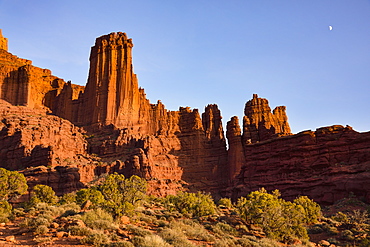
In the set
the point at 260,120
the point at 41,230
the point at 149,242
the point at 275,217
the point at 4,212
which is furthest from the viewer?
the point at 260,120

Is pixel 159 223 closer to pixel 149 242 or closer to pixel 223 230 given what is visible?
pixel 223 230

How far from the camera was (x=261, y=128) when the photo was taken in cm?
9544

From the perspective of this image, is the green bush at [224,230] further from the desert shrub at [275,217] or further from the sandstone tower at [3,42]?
the sandstone tower at [3,42]

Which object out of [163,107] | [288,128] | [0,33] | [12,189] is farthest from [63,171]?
[0,33]

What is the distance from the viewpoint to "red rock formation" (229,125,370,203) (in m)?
59.3

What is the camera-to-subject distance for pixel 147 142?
87.7m

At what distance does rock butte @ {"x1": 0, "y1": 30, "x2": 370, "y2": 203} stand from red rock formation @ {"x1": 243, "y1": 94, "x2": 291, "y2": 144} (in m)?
0.30

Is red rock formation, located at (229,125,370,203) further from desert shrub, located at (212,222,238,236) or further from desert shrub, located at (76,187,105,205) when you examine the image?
desert shrub, located at (76,187,105,205)

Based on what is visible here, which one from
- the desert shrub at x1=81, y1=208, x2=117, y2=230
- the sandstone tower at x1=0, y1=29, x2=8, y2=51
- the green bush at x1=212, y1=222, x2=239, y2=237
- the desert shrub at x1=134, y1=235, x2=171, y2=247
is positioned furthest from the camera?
the sandstone tower at x1=0, y1=29, x2=8, y2=51

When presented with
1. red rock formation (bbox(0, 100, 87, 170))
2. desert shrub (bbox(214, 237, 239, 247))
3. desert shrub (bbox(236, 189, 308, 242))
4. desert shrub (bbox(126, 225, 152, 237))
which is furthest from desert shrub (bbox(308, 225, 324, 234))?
red rock formation (bbox(0, 100, 87, 170))

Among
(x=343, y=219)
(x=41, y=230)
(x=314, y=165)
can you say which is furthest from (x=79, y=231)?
(x=314, y=165)

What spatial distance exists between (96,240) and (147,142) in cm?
7110

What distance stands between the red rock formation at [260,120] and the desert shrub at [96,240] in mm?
78143

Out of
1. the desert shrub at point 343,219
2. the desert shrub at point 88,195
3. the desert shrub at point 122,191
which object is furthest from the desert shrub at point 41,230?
the desert shrub at point 343,219
